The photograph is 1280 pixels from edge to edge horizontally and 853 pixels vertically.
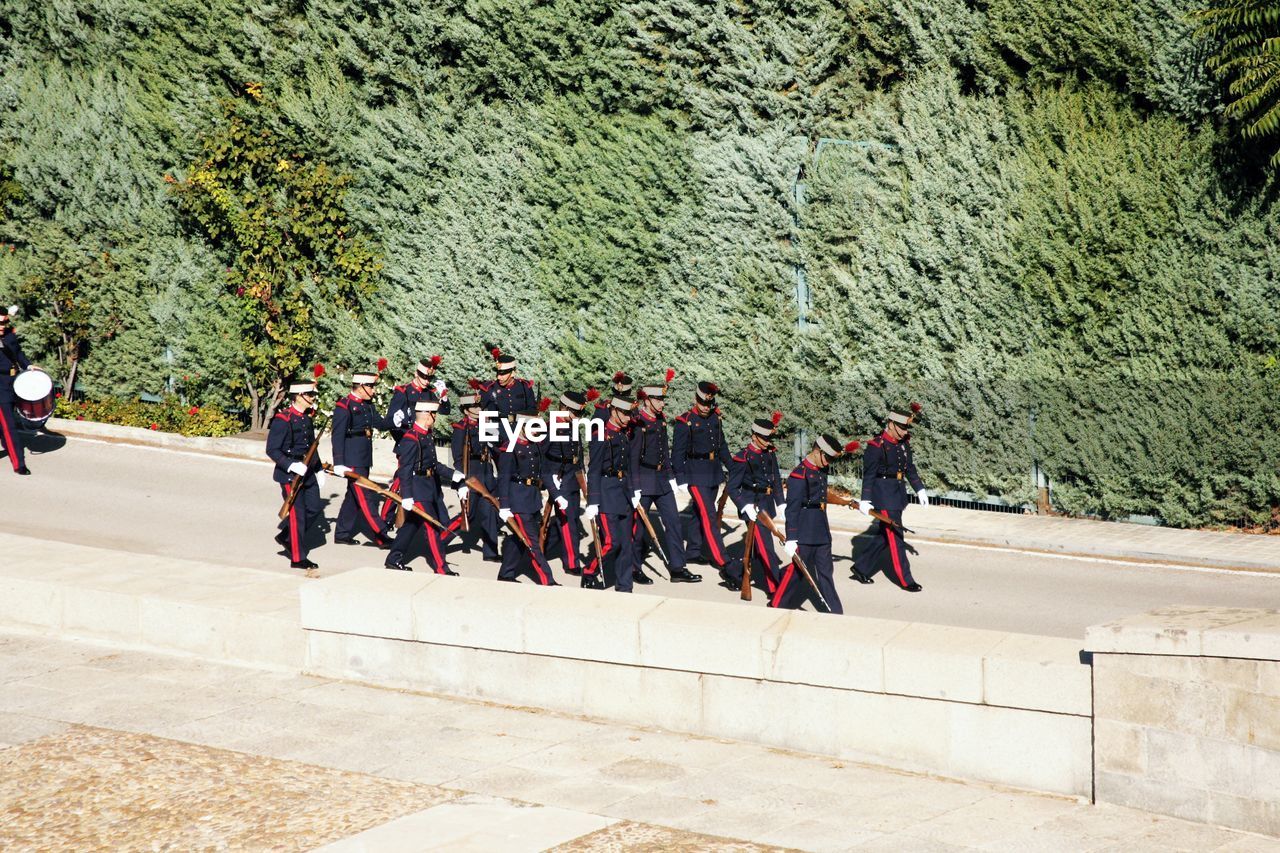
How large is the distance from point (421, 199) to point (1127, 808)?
15.7 m

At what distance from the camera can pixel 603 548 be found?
14.9m

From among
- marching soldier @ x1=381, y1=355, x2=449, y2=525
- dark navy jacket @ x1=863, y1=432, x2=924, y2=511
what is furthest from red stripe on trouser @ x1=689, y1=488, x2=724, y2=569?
marching soldier @ x1=381, y1=355, x2=449, y2=525

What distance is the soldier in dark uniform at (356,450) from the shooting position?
53.2 ft

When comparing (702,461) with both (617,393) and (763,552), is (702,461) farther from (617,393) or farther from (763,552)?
(763,552)

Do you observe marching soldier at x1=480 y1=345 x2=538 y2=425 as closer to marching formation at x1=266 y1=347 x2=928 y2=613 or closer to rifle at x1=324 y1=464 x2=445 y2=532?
marching formation at x1=266 y1=347 x2=928 y2=613

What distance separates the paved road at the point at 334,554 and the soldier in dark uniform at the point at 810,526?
97cm

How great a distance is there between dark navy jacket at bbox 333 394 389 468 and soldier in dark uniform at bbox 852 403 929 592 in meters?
4.98

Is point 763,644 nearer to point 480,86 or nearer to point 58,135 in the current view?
point 480,86

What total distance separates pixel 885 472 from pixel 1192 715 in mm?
6654

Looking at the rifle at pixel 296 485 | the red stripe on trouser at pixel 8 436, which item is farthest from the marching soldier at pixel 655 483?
the red stripe on trouser at pixel 8 436

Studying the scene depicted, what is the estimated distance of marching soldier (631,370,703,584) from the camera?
49.8 ft

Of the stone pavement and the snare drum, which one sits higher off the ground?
the snare drum

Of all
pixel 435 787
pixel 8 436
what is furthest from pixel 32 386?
pixel 435 787

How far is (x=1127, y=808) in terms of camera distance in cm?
874
